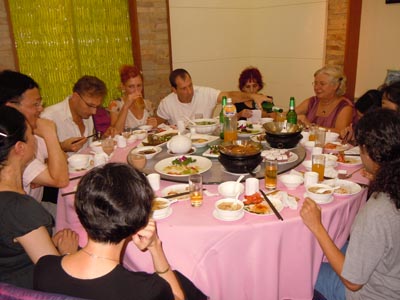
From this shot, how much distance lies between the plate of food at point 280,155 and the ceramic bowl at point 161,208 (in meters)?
0.85

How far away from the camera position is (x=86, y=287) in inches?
45.2

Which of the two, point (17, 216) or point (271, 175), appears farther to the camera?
point (271, 175)

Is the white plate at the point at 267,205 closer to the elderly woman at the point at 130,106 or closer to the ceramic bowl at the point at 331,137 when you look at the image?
the ceramic bowl at the point at 331,137

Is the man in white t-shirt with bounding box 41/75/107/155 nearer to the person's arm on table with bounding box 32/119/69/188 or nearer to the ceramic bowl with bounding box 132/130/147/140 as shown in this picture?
the ceramic bowl with bounding box 132/130/147/140

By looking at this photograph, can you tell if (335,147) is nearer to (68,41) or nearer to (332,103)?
(332,103)

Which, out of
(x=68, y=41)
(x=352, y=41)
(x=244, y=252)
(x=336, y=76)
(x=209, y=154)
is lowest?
(x=244, y=252)

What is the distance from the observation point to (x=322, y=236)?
1669 mm

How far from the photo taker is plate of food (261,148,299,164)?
2.47 m

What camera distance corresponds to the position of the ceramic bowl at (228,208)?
5.83ft

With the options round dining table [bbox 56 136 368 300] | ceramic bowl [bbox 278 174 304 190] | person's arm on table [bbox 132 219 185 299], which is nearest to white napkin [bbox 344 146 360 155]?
ceramic bowl [bbox 278 174 304 190]

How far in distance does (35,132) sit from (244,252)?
1.63m

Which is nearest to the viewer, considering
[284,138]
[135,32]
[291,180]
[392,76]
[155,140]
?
[291,180]

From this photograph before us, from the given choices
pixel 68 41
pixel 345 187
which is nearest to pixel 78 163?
pixel 345 187

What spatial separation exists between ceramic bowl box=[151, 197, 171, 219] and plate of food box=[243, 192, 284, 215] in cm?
41
